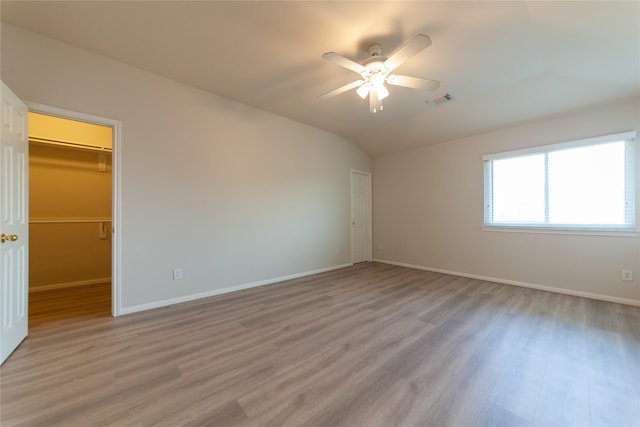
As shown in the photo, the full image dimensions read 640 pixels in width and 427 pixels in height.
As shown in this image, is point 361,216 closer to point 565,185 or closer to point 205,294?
point 565,185

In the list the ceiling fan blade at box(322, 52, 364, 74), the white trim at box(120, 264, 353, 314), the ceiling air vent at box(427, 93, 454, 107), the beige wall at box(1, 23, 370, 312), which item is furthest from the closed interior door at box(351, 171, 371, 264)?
the ceiling fan blade at box(322, 52, 364, 74)

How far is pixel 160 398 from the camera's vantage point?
150cm

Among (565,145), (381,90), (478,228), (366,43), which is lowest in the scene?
(478,228)

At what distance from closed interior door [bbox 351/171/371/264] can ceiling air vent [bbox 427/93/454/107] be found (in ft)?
7.21

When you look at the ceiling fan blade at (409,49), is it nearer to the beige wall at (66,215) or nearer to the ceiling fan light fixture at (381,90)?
the ceiling fan light fixture at (381,90)

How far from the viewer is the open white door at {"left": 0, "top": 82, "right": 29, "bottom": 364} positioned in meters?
1.85

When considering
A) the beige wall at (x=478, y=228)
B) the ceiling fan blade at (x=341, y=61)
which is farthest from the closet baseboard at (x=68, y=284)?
the beige wall at (x=478, y=228)

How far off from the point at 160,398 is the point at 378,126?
477 centimetres

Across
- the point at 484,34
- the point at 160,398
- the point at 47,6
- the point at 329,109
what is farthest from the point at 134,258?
the point at 484,34

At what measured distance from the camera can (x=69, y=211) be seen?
387 centimetres

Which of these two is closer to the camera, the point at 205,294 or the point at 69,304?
the point at 69,304

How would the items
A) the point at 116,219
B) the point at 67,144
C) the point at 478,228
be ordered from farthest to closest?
the point at 478,228 < the point at 67,144 < the point at 116,219

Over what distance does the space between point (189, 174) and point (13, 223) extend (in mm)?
1558

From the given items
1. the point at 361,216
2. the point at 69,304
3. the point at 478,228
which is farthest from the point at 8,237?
the point at 478,228
